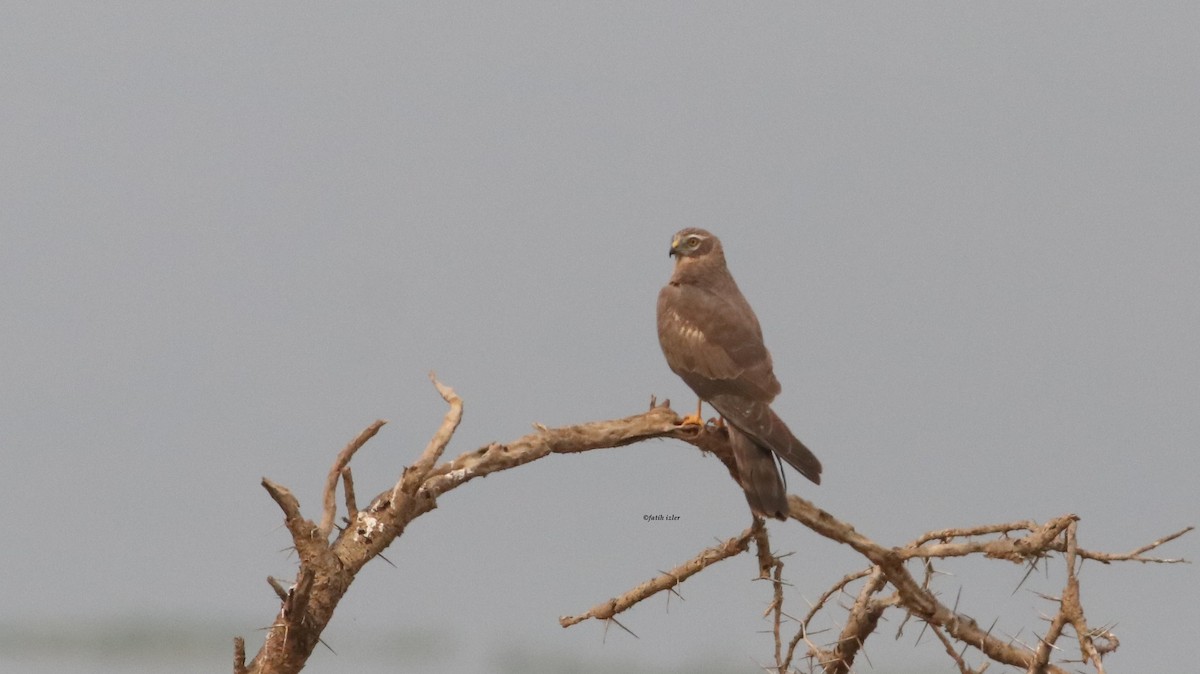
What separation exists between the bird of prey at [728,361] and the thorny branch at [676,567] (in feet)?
0.87

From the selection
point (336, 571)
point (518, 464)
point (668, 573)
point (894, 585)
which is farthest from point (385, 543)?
point (894, 585)

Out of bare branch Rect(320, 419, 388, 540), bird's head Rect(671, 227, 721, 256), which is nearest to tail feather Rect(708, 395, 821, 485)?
bird's head Rect(671, 227, 721, 256)

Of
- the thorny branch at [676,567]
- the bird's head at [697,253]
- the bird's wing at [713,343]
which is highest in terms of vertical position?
the bird's head at [697,253]

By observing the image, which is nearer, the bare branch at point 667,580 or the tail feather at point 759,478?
the tail feather at point 759,478

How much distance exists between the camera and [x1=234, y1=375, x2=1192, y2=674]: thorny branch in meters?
6.42

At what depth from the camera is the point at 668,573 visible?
7.25m

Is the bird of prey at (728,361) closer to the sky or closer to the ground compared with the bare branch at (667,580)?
closer to the sky

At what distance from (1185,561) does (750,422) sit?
2.19 meters

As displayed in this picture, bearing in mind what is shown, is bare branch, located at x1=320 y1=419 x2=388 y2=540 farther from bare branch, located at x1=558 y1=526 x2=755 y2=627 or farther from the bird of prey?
the bird of prey

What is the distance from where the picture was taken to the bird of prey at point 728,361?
271 inches

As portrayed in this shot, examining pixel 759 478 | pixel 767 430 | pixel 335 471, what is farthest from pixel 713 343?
pixel 335 471

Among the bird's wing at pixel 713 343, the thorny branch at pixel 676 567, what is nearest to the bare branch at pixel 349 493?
the thorny branch at pixel 676 567

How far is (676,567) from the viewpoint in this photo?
7.25m

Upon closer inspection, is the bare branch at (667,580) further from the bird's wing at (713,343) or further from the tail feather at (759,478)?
the bird's wing at (713,343)
